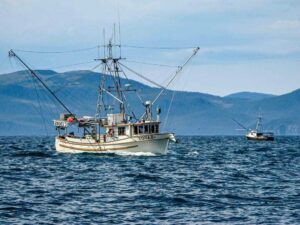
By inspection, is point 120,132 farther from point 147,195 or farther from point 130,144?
point 147,195

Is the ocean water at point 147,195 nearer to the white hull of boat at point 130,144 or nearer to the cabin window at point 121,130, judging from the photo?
the white hull of boat at point 130,144

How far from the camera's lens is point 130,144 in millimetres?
103000

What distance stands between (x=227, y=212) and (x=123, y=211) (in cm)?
619

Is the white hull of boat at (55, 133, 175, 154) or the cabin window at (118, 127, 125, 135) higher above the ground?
the cabin window at (118, 127, 125, 135)

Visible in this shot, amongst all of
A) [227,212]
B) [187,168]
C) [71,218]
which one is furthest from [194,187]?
[187,168]

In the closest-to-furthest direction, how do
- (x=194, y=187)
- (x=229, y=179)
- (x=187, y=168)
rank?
(x=194, y=187)
(x=229, y=179)
(x=187, y=168)

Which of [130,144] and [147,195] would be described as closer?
[147,195]

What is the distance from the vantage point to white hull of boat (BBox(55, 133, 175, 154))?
10212 cm

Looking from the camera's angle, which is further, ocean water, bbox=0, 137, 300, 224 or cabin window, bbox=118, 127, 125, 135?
cabin window, bbox=118, 127, 125, 135

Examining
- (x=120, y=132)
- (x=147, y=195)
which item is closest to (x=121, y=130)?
(x=120, y=132)

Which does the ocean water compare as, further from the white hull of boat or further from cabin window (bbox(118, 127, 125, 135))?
cabin window (bbox(118, 127, 125, 135))

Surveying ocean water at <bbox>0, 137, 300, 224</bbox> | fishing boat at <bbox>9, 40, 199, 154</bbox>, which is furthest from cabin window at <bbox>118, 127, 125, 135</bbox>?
ocean water at <bbox>0, 137, 300, 224</bbox>

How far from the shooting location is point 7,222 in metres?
42.3

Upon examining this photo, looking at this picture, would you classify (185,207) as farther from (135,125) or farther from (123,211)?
(135,125)
